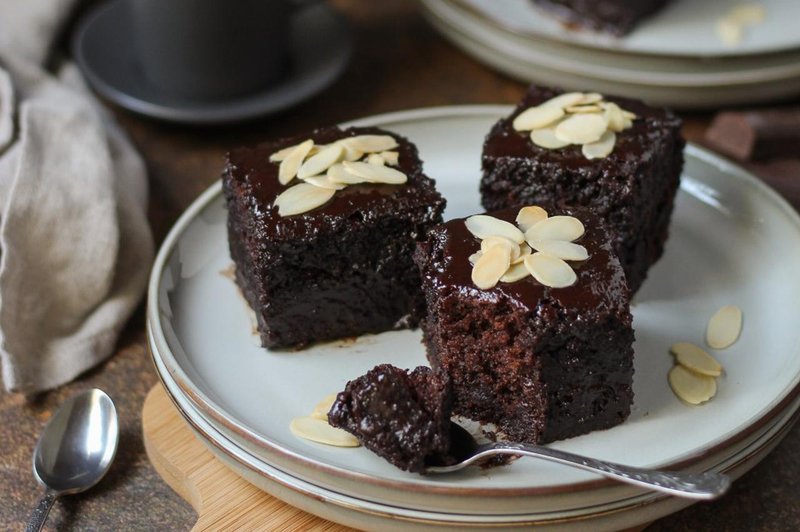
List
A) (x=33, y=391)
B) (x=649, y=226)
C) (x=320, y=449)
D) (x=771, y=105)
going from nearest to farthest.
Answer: (x=320, y=449) < (x=33, y=391) < (x=649, y=226) < (x=771, y=105)

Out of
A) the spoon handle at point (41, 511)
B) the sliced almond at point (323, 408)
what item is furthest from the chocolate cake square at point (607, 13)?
the spoon handle at point (41, 511)

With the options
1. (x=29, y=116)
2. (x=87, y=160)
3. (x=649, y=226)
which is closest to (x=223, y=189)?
(x=87, y=160)

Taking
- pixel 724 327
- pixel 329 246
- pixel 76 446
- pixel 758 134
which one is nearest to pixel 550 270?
pixel 329 246

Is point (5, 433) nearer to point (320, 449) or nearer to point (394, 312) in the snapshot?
point (320, 449)

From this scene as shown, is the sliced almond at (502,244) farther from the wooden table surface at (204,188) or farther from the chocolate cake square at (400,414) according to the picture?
the wooden table surface at (204,188)

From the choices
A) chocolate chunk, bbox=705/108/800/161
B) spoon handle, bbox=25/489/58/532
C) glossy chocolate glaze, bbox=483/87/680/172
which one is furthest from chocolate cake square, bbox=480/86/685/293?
spoon handle, bbox=25/489/58/532

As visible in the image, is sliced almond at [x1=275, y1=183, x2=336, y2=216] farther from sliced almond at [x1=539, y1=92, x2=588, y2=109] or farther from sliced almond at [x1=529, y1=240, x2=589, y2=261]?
sliced almond at [x1=539, y1=92, x2=588, y2=109]
